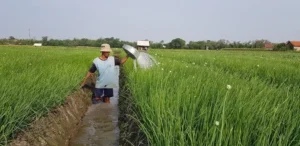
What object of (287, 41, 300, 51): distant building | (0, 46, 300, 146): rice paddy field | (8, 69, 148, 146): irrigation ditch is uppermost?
(287, 41, 300, 51): distant building

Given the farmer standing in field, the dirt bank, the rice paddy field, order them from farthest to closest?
the farmer standing in field → the dirt bank → the rice paddy field

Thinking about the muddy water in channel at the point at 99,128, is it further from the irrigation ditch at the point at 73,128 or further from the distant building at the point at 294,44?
the distant building at the point at 294,44

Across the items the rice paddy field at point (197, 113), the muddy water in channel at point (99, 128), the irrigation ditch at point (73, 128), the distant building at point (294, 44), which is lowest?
the muddy water in channel at point (99, 128)

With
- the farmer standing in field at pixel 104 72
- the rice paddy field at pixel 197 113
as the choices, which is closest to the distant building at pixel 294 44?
the farmer standing in field at pixel 104 72

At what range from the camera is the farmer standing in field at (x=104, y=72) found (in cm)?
634

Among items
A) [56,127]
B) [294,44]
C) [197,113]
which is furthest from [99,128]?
[294,44]

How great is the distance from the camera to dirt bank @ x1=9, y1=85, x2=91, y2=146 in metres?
2.98

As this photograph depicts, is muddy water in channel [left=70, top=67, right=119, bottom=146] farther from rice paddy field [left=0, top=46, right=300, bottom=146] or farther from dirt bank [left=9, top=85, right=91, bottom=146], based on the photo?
rice paddy field [left=0, top=46, right=300, bottom=146]

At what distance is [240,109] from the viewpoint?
219 cm

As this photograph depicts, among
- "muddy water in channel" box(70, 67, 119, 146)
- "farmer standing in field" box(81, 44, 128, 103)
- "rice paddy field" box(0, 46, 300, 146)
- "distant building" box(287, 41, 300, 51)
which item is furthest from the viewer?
"distant building" box(287, 41, 300, 51)

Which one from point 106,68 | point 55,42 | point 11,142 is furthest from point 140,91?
point 55,42

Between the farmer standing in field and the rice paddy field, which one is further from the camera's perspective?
the farmer standing in field

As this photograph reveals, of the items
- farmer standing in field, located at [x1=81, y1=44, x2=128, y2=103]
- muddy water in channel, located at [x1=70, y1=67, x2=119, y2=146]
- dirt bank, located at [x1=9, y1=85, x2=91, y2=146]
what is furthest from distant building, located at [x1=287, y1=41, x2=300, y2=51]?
dirt bank, located at [x1=9, y1=85, x2=91, y2=146]

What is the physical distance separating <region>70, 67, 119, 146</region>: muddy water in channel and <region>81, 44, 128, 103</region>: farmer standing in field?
310mm
